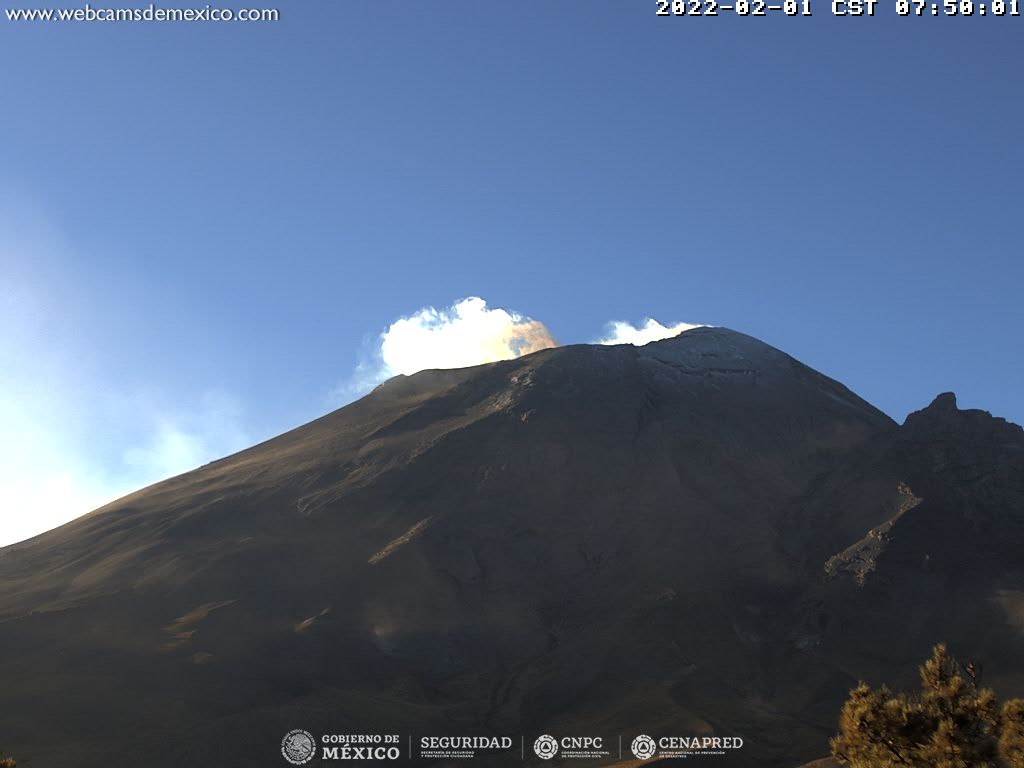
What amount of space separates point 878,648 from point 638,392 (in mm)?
71060

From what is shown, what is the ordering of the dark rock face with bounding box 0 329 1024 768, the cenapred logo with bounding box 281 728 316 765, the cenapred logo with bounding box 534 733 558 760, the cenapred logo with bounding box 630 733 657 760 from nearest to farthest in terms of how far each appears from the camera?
the cenapred logo with bounding box 281 728 316 765
the cenapred logo with bounding box 630 733 657 760
the cenapred logo with bounding box 534 733 558 760
the dark rock face with bounding box 0 329 1024 768

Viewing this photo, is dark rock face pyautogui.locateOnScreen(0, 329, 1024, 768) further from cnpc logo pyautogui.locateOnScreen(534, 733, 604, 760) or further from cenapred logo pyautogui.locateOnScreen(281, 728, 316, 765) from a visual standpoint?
cnpc logo pyautogui.locateOnScreen(534, 733, 604, 760)

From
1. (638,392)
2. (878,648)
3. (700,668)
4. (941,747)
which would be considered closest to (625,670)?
(700,668)

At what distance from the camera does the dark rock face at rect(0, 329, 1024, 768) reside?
4550 inches

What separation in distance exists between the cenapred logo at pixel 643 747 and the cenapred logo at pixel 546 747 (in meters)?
7.83

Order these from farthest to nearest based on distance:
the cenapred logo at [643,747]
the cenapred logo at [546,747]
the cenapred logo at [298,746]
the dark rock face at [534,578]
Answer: the dark rock face at [534,578] < the cenapred logo at [546,747] < the cenapred logo at [643,747] < the cenapred logo at [298,746]

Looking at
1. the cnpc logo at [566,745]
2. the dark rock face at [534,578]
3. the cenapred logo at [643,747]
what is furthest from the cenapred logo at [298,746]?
the cenapred logo at [643,747]

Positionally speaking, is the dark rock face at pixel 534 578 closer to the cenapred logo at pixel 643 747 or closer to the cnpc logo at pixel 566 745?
the cenapred logo at pixel 643 747

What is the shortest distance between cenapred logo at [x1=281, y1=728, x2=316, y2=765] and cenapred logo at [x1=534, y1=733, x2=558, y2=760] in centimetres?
2178

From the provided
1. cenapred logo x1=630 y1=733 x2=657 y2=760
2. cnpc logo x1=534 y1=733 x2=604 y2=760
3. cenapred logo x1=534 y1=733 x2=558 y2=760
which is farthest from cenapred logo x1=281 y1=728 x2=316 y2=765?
cenapred logo x1=630 y1=733 x2=657 y2=760

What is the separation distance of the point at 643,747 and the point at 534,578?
50.6m

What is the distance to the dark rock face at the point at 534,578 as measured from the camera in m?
116

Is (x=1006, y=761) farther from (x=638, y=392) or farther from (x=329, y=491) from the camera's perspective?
(x=638, y=392)

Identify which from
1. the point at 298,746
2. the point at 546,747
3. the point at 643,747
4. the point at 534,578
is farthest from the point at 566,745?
the point at 534,578
